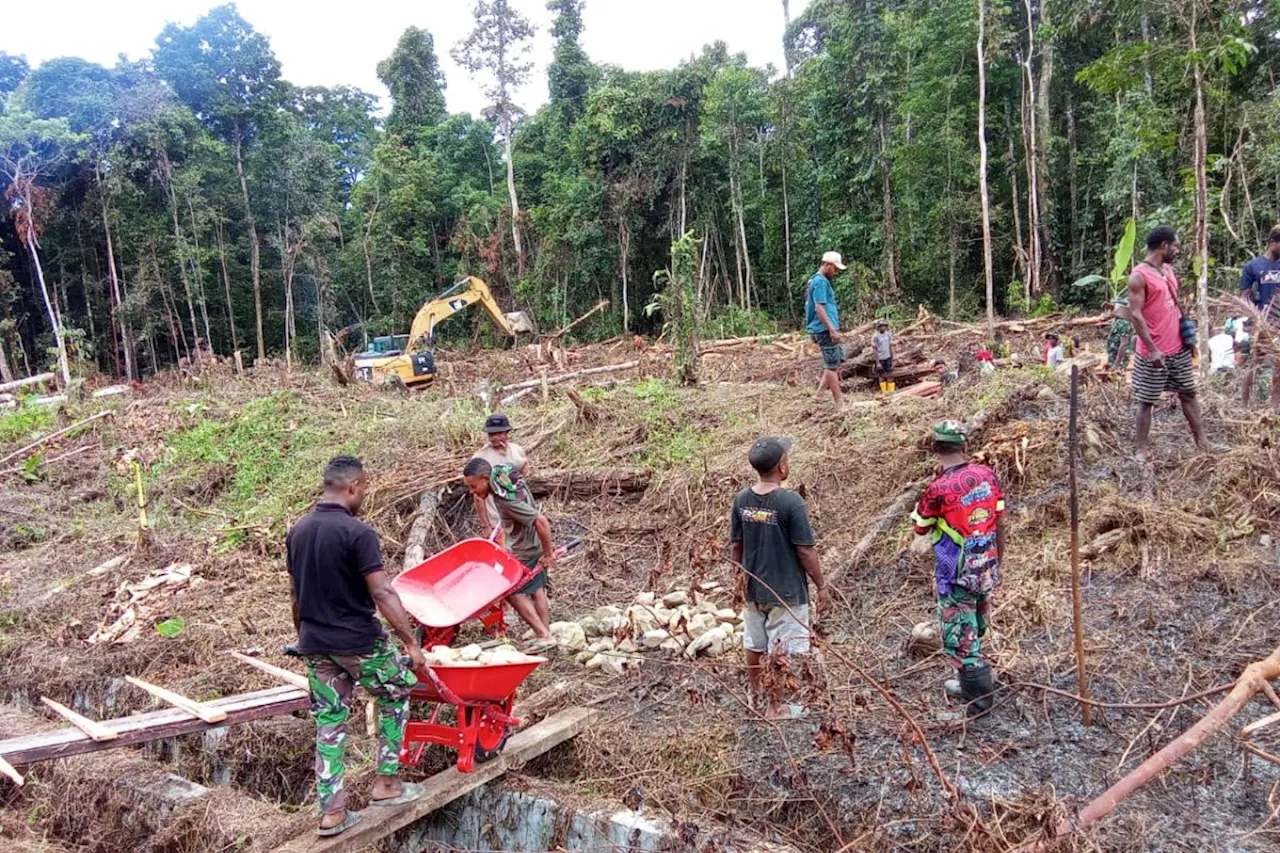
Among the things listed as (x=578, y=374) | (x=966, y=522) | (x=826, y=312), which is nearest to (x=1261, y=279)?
(x=826, y=312)

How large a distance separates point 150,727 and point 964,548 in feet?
13.9

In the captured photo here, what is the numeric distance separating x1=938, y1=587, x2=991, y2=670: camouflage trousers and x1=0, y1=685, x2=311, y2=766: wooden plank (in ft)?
11.5

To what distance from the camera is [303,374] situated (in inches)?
639

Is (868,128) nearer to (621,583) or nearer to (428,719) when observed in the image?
(621,583)

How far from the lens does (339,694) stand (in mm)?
3523

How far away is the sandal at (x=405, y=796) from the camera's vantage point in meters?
3.60

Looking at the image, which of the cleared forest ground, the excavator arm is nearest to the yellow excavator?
the excavator arm

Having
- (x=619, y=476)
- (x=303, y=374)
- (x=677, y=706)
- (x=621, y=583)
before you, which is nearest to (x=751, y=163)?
(x=303, y=374)

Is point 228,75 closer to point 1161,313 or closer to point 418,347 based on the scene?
point 418,347

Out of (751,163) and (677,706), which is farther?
(751,163)

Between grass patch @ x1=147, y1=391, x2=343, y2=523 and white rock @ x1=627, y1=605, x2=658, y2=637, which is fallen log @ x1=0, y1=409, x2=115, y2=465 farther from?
white rock @ x1=627, y1=605, x2=658, y2=637

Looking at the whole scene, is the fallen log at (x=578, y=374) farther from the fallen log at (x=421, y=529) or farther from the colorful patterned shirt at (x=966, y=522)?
the colorful patterned shirt at (x=966, y=522)

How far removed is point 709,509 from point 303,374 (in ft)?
37.9

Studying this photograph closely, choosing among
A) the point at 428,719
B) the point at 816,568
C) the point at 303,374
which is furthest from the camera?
the point at 303,374
